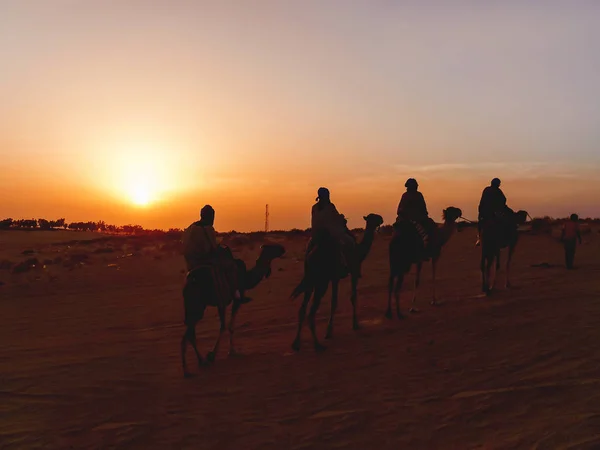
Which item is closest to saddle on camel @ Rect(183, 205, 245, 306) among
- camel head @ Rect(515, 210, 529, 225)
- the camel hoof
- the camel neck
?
the camel hoof

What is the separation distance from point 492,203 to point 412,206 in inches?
119

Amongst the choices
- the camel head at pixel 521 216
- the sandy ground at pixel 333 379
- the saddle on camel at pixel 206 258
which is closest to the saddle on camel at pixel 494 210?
the camel head at pixel 521 216

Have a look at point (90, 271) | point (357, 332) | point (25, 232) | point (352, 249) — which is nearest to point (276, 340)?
point (357, 332)

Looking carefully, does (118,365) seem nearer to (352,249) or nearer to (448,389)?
(352,249)

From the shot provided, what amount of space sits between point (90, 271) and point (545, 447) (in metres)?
27.8

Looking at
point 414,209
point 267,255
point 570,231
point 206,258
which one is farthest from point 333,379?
point 570,231

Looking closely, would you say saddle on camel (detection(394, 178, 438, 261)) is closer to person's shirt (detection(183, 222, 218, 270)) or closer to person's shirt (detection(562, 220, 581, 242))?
person's shirt (detection(183, 222, 218, 270))

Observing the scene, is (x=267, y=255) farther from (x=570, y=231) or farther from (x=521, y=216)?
(x=570, y=231)

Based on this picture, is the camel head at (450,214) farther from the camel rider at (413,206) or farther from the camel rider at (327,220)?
the camel rider at (327,220)

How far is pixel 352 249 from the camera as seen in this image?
43.4 feet

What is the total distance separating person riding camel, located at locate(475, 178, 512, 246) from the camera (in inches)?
634

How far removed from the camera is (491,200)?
53.5 feet

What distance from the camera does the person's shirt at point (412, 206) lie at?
14.6 m

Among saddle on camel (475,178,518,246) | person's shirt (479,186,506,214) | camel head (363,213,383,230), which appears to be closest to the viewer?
camel head (363,213,383,230)
